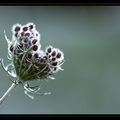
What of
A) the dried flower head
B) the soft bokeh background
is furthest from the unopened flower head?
the soft bokeh background

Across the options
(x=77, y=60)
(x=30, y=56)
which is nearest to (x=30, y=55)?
(x=30, y=56)

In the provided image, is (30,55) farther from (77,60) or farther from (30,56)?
(77,60)

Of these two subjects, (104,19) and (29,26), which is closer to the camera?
(29,26)

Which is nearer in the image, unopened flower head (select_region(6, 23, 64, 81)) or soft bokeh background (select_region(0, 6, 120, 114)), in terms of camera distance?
unopened flower head (select_region(6, 23, 64, 81))

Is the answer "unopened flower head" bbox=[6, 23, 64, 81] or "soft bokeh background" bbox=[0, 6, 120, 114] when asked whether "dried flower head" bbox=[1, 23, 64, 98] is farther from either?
"soft bokeh background" bbox=[0, 6, 120, 114]
